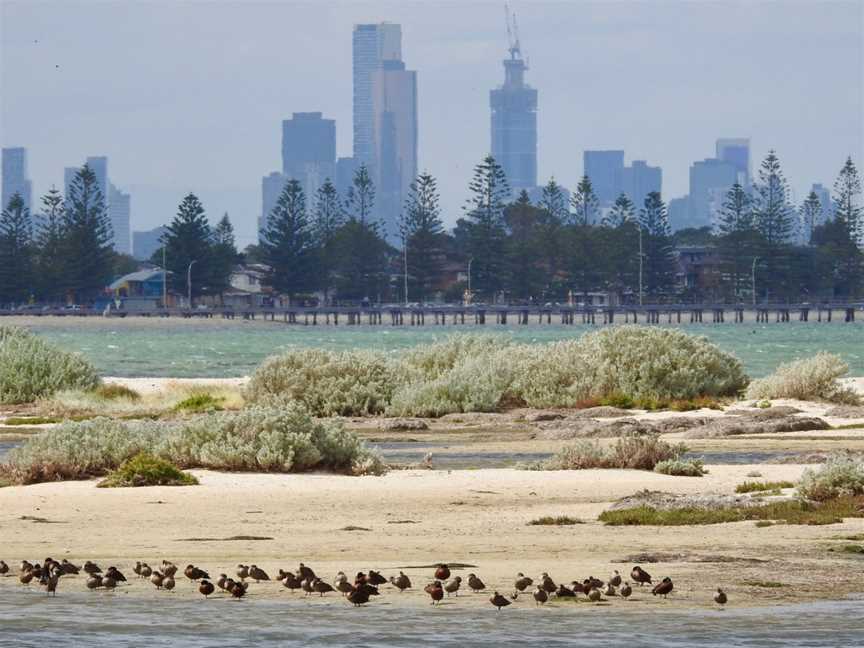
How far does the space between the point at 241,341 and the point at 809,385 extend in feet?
333

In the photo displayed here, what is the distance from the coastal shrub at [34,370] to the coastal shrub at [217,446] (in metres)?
17.5

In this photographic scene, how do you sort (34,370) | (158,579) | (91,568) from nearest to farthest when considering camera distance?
(158,579)
(91,568)
(34,370)

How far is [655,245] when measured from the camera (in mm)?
180125

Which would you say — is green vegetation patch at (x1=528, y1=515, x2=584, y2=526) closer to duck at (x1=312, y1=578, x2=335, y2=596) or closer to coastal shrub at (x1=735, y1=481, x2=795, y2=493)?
coastal shrub at (x1=735, y1=481, x2=795, y2=493)

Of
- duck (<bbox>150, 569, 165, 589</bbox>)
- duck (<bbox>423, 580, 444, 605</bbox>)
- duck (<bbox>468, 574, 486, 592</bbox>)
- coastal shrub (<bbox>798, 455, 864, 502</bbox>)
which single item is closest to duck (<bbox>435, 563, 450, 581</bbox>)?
duck (<bbox>468, 574, 486, 592</bbox>)

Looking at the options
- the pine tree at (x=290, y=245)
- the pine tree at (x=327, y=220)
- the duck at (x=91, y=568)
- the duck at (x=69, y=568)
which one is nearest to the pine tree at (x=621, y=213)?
the pine tree at (x=327, y=220)

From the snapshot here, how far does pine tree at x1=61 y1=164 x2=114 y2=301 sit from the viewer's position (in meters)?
164

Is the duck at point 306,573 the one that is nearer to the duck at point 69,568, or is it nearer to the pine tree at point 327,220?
the duck at point 69,568

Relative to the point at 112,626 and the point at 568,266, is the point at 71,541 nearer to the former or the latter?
the point at 112,626

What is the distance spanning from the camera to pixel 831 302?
18375 cm

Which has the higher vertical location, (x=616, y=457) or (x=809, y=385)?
(x=809, y=385)

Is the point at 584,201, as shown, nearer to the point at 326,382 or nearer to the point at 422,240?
the point at 422,240

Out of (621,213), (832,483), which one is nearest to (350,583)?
(832,483)

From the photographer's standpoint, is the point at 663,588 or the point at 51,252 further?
the point at 51,252
